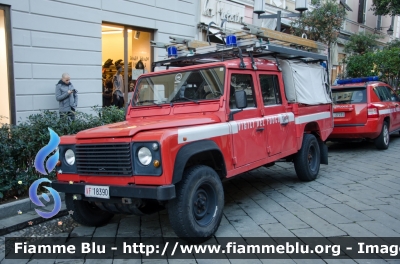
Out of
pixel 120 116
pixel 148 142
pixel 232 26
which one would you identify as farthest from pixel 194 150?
pixel 232 26

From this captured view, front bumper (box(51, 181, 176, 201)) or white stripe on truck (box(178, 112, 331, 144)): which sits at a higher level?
white stripe on truck (box(178, 112, 331, 144))

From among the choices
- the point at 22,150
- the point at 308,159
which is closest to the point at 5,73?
the point at 22,150

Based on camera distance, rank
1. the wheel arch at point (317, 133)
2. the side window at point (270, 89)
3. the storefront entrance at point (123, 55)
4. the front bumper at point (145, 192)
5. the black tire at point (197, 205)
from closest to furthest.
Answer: the front bumper at point (145, 192), the black tire at point (197, 205), the side window at point (270, 89), the wheel arch at point (317, 133), the storefront entrance at point (123, 55)

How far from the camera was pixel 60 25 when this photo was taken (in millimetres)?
8602

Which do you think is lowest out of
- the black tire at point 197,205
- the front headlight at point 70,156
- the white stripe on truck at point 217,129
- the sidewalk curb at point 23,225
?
the sidewalk curb at point 23,225

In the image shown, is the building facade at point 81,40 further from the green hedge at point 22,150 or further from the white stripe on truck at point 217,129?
the white stripe on truck at point 217,129

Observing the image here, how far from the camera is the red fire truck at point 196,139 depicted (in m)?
3.80

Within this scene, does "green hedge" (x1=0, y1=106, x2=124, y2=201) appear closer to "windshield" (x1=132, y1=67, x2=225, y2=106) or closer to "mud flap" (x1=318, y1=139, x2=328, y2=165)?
"windshield" (x1=132, y1=67, x2=225, y2=106)

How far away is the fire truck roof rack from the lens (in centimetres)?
529

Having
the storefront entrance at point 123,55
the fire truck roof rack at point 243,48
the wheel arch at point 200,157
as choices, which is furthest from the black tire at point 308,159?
the storefront entrance at point 123,55

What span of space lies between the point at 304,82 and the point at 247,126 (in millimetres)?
2197

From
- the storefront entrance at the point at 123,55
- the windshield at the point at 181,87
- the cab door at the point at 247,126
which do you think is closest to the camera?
the cab door at the point at 247,126

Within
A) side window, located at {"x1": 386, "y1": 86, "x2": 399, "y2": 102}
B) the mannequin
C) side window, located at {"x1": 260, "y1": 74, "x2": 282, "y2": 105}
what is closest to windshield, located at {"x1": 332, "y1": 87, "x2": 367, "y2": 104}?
side window, located at {"x1": 386, "y1": 86, "x2": 399, "y2": 102}

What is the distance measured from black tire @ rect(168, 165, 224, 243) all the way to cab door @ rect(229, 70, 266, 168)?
1.96 feet
